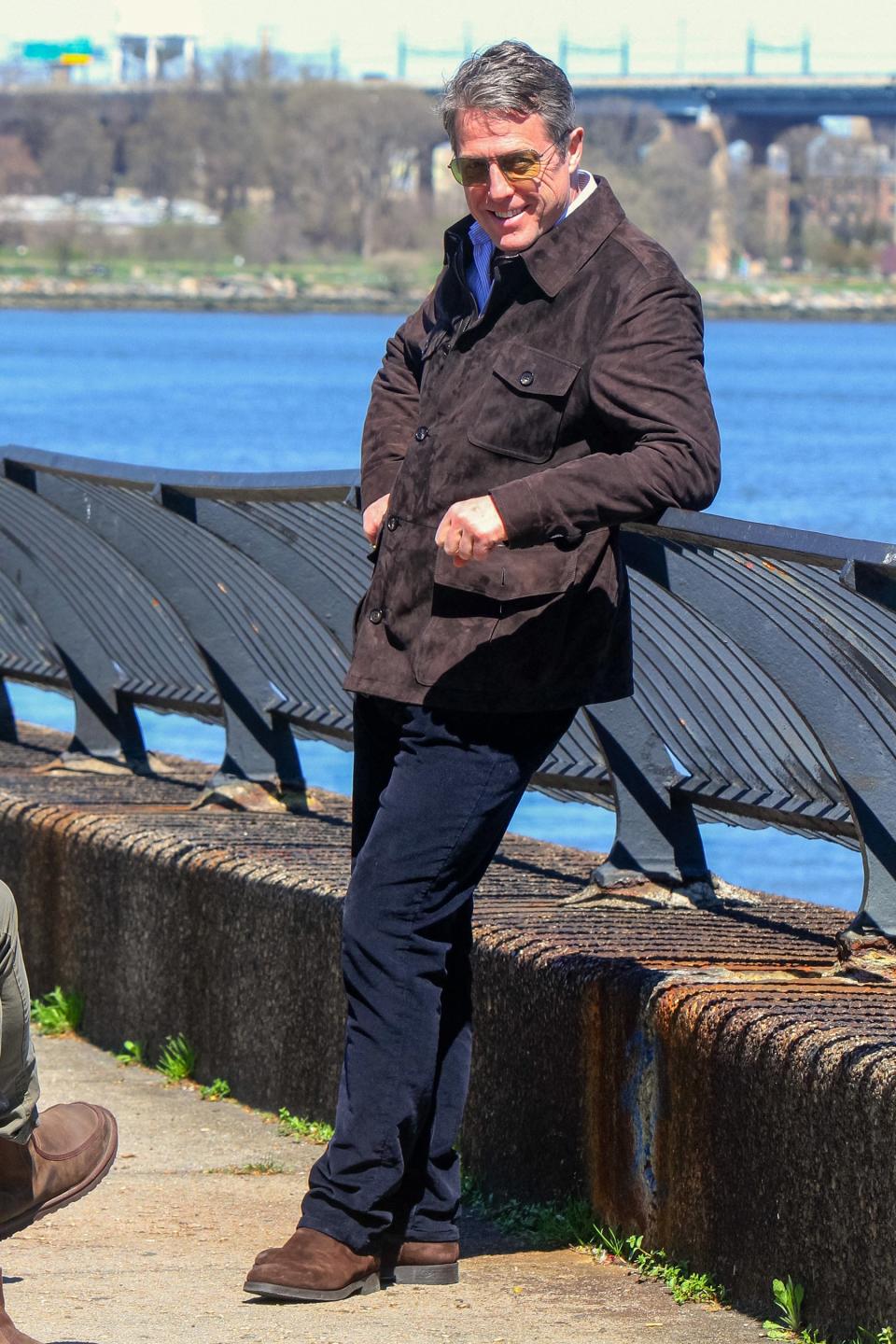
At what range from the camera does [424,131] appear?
142 meters

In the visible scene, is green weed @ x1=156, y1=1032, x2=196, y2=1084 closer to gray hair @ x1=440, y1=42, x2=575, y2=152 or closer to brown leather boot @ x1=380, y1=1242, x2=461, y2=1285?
brown leather boot @ x1=380, y1=1242, x2=461, y2=1285

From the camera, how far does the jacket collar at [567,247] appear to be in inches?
134

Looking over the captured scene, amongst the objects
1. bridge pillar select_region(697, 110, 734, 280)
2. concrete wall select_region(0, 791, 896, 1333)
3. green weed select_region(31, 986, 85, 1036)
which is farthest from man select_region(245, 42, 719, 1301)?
bridge pillar select_region(697, 110, 734, 280)

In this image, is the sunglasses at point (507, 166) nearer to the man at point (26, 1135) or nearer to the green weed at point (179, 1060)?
the man at point (26, 1135)

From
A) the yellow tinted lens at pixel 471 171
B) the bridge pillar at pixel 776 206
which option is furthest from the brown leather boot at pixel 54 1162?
the bridge pillar at pixel 776 206

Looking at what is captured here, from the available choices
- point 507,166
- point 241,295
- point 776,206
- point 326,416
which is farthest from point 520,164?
point 776,206

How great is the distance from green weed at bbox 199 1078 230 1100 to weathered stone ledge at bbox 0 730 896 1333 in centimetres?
4

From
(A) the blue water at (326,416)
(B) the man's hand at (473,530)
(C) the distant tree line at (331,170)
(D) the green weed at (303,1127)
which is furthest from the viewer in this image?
(C) the distant tree line at (331,170)

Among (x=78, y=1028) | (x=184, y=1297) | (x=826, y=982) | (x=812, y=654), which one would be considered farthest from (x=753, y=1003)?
(x=78, y=1028)

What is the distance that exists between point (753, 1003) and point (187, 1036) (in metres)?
1.85

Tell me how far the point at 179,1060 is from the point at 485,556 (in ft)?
7.13

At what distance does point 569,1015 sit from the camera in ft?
13.0

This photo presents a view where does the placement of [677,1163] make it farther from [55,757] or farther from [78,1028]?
[55,757]

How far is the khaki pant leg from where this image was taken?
2.96 m
